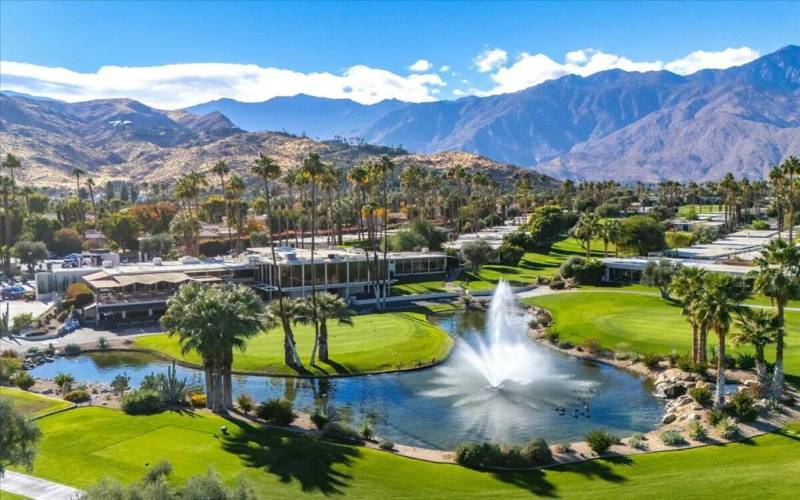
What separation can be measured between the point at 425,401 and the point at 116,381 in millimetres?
20851

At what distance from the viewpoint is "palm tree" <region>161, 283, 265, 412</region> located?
3850 centimetres

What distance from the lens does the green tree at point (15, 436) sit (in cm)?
2222

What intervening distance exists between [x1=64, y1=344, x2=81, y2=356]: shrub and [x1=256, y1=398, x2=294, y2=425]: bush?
2808 cm

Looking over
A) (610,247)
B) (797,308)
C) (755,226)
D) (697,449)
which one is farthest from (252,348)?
(755,226)

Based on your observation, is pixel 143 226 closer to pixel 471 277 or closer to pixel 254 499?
pixel 471 277

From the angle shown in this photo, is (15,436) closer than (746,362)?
Yes

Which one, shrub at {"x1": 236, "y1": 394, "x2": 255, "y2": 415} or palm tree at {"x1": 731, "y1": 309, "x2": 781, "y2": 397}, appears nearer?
shrub at {"x1": 236, "y1": 394, "x2": 255, "y2": 415}

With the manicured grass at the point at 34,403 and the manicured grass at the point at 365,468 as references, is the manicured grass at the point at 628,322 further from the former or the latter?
the manicured grass at the point at 34,403

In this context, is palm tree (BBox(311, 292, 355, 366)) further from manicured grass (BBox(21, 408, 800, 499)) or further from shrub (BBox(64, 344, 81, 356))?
shrub (BBox(64, 344, 81, 356))

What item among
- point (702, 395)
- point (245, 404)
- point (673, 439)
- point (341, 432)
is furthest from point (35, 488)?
point (702, 395)

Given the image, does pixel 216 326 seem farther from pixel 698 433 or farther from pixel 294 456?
pixel 698 433

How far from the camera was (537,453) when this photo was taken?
33.6 meters

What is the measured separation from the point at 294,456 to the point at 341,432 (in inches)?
167

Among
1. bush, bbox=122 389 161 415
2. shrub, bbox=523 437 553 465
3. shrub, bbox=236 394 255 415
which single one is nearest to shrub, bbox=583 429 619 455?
shrub, bbox=523 437 553 465
